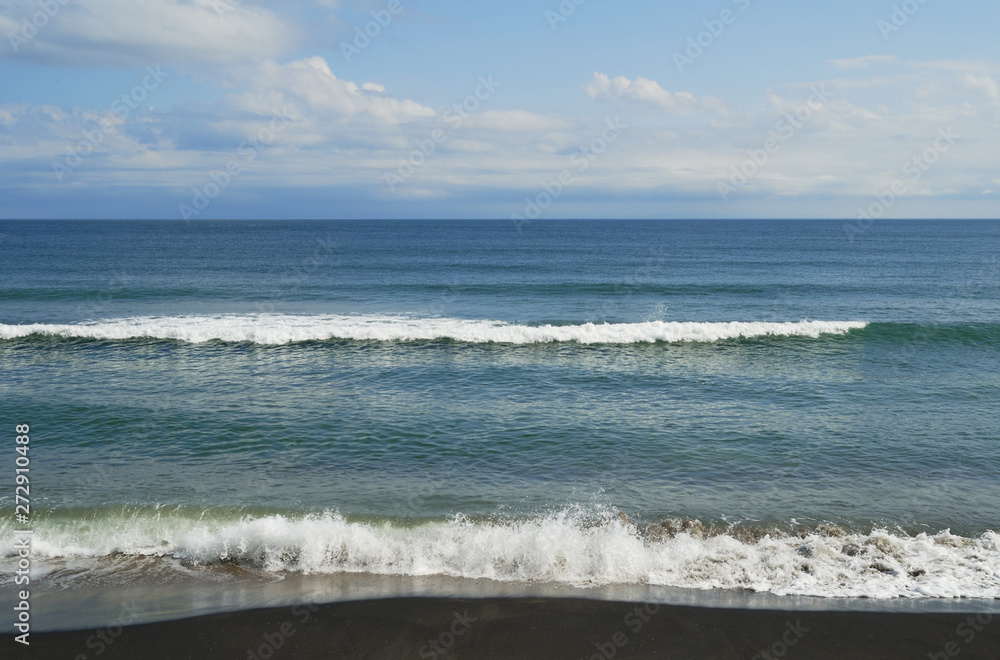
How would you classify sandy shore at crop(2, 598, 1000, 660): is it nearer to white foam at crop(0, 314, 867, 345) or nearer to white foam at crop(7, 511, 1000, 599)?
white foam at crop(7, 511, 1000, 599)

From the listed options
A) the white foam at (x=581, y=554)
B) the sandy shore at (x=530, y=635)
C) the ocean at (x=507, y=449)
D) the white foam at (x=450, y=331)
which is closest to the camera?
the sandy shore at (x=530, y=635)

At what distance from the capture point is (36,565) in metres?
8.71

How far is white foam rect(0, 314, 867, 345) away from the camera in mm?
23266

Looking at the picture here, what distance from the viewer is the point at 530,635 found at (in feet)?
22.8

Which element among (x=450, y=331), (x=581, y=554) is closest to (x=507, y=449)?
(x=581, y=554)

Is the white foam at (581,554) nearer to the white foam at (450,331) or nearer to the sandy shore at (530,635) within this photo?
the sandy shore at (530,635)

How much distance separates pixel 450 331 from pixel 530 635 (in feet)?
57.9

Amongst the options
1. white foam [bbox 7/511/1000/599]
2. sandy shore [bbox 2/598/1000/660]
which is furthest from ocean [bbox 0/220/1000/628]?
sandy shore [bbox 2/598/1000/660]

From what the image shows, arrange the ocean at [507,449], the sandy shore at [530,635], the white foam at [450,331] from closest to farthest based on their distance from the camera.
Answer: the sandy shore at [530,635] < the ocean at [507,449] < the white foam at [450,331]

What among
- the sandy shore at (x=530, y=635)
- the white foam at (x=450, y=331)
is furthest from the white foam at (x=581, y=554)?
the white foam at (x=450, y=331)

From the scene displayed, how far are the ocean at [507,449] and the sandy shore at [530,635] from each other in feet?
1.60

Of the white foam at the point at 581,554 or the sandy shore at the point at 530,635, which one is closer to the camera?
the sandy shore at the point at 530,635

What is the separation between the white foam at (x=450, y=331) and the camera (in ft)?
76.3

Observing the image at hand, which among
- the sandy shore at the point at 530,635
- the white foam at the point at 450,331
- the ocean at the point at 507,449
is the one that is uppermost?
the white foam at the point at 450,331
